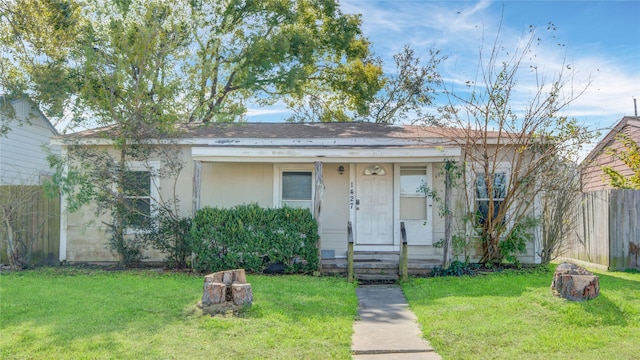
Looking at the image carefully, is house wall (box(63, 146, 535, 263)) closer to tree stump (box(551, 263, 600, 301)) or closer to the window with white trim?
the window with white trim

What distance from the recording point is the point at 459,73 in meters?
10.8

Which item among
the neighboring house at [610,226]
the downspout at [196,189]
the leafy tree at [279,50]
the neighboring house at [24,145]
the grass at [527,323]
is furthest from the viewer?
the leafy tree at [279,50]

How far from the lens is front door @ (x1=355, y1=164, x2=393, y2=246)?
1120 cm

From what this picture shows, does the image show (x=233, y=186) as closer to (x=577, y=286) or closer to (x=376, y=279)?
(x=376, y=279)

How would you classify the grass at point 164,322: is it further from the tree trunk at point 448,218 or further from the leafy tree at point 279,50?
the leafy tree at point 279,50

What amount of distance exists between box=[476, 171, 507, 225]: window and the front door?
1868mm

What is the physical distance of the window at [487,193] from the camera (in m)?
10.6

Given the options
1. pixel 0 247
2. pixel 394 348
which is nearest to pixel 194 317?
pixel 394 348

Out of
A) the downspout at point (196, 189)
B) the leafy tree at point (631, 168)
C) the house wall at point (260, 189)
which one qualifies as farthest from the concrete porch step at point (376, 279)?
the leafy tree at point (631, 168)

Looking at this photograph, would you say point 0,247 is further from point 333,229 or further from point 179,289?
point 333,229

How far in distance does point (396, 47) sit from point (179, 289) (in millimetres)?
15711

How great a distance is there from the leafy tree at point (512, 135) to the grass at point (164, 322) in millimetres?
3642

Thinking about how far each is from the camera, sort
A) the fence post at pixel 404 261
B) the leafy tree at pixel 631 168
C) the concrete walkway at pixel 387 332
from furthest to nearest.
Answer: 1. the leafy tree at pixel 631 168
2. the fence post at pixel 404 261
3. the concrete walkway at pixel 387 332

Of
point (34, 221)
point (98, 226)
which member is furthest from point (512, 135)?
point (34, 221)
